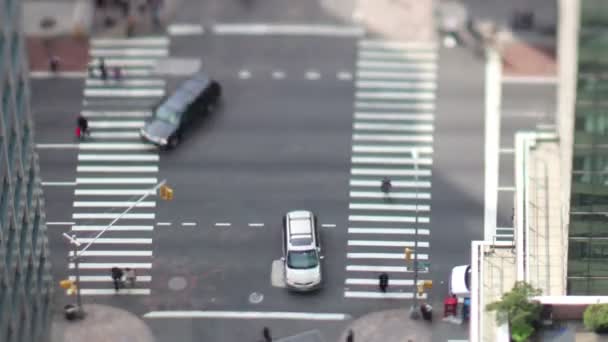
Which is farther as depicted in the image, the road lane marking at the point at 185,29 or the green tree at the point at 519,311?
the road lane marking at the point at 185,29

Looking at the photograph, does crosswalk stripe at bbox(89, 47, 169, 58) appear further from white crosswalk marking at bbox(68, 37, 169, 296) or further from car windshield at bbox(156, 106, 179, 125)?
car windshield at bbox(156, 106, 179, 125)

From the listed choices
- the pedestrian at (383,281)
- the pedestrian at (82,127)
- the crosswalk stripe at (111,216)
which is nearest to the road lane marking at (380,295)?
the pedestrian at (383,281)

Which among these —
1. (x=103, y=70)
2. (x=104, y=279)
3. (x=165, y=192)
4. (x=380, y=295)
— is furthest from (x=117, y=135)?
(x=380, y=295)

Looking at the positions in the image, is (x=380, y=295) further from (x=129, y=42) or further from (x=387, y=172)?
(x=129, y=42)

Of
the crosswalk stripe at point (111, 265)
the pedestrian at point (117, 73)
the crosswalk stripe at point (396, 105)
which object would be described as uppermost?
the pedestrian at point (117, 73)

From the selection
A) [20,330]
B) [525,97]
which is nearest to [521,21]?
[525,97]

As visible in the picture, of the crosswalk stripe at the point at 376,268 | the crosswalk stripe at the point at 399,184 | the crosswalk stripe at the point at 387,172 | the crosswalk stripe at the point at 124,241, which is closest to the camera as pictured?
the crosswalk stripe at the point at 376,268

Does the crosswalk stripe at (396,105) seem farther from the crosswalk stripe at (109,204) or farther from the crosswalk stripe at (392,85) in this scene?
the crosswalk stripe at (109,204)
